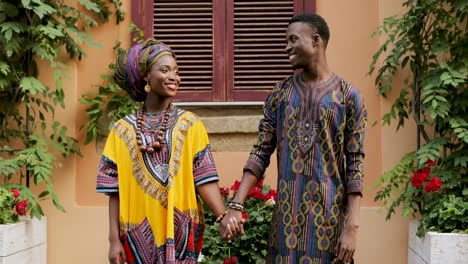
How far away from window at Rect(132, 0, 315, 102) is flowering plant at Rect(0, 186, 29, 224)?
1.39m

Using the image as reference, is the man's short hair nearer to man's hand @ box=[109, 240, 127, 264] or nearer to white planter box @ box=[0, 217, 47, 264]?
man's hand @ box=[109, 240, 127, 264]

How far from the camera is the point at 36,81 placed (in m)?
5.41

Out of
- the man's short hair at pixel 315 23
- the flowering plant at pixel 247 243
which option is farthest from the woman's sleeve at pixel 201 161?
the flowering plant at pixel 247 243

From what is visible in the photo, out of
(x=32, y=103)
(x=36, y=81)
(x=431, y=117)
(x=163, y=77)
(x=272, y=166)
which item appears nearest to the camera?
(x=163, y=77)

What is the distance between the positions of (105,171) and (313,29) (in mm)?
1148

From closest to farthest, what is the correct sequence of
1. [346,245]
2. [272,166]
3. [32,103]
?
[346,245]
[272,166]
[32,103]

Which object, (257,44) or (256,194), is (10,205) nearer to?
(256,194)

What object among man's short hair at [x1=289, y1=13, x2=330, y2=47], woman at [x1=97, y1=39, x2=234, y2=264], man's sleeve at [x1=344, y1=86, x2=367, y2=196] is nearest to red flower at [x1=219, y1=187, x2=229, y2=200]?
woman at [x1=97, y1=39, x2=234, y2=264]

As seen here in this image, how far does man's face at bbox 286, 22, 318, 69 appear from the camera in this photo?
3406mm

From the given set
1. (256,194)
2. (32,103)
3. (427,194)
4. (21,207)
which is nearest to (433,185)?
(427,194)

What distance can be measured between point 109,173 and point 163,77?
507mm

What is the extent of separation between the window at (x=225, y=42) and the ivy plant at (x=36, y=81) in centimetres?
41

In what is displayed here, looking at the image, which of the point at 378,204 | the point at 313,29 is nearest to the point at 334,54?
the point at 378,204

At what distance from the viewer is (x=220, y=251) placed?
498 centimetres
